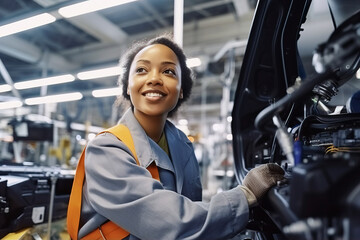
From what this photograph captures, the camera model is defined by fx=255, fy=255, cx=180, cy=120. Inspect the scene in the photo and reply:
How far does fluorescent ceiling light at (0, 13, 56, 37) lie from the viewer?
3.65 meters

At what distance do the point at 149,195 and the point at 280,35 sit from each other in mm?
1144

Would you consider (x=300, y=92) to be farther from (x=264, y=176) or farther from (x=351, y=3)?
(x=351, y=3)

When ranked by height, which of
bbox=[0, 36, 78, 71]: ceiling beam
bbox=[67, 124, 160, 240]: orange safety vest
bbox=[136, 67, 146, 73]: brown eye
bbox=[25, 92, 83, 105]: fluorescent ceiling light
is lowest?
bbox=[67, 124, 160, 240]: orange safety vest

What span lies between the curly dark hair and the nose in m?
0.26

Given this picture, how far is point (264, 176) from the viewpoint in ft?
3.09

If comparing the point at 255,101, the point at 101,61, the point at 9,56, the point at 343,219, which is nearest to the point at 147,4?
the point at 101,61

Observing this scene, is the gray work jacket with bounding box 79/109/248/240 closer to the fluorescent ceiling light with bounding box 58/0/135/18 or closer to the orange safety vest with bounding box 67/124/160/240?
the orange safety vest with bounding box 67/124/160/240

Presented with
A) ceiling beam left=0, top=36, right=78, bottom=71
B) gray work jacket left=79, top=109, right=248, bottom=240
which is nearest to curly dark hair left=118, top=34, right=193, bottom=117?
gray work jacket left=79, top=109, right=248, bottom=240

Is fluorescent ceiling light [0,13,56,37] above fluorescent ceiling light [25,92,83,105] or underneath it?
above

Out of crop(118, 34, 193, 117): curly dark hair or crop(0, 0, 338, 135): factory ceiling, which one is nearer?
crop(118, 34, 193, 117): curly dark hair

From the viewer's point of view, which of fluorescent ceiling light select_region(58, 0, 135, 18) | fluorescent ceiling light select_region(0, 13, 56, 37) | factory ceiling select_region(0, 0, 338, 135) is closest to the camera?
fluorescent ceiling light select_region(58, 0, 135, 18)

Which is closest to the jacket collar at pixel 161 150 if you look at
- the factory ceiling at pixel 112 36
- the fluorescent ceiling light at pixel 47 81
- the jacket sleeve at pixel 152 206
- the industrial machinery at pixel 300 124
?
the jacket sleeve at pixel 152 206

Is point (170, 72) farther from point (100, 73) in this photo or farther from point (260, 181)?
point (100, 73)

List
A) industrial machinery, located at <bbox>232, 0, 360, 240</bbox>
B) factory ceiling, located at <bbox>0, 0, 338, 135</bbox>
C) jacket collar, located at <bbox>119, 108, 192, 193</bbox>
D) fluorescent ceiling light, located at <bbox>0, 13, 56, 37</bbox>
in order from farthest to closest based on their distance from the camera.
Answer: factory ceiling, located at <bbox>0, 0, 338, 135</bbox> → fluorescent ceiling light, located at <bbox>0, 13, 56, 37</bbox> → jacket collar, located at <bbox>119, 108, 192, 193</bbox> → industrial machinery, located at <bbox>232, 0, 360, 240</bbox>
